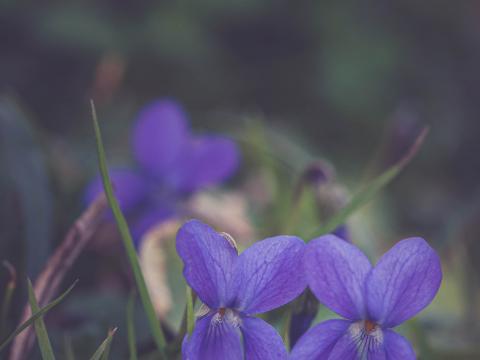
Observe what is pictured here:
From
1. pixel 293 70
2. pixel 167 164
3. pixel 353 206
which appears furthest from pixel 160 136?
pixel 293 70

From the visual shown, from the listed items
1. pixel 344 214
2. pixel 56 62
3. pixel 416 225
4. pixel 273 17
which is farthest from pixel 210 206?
pixel 273 17

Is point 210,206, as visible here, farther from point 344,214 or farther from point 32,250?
point 344,214

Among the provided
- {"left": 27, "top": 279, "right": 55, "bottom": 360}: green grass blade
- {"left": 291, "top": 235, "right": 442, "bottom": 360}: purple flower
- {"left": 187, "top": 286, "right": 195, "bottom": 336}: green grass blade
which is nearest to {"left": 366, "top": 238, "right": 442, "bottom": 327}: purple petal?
{"left": 291, "top": 235, "right": 442, "bottom": 360}: purple flower

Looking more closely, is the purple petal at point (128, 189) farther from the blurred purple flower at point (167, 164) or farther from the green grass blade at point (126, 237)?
the green grass blade at point (126, 237)

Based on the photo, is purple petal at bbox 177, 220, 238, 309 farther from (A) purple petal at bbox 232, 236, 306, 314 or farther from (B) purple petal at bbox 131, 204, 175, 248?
(B) purple petal at bbox 131, 204, 175, 248

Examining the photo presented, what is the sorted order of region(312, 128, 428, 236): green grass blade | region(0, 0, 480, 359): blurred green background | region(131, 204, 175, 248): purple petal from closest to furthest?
1. region(312, 128, 428, 236): green grass blade
2. region(131, 204, 175, 248): purple petal
3. region(0, 0, 480, 359): blurred green background

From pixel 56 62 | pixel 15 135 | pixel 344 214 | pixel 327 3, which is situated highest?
pixel 327 3
